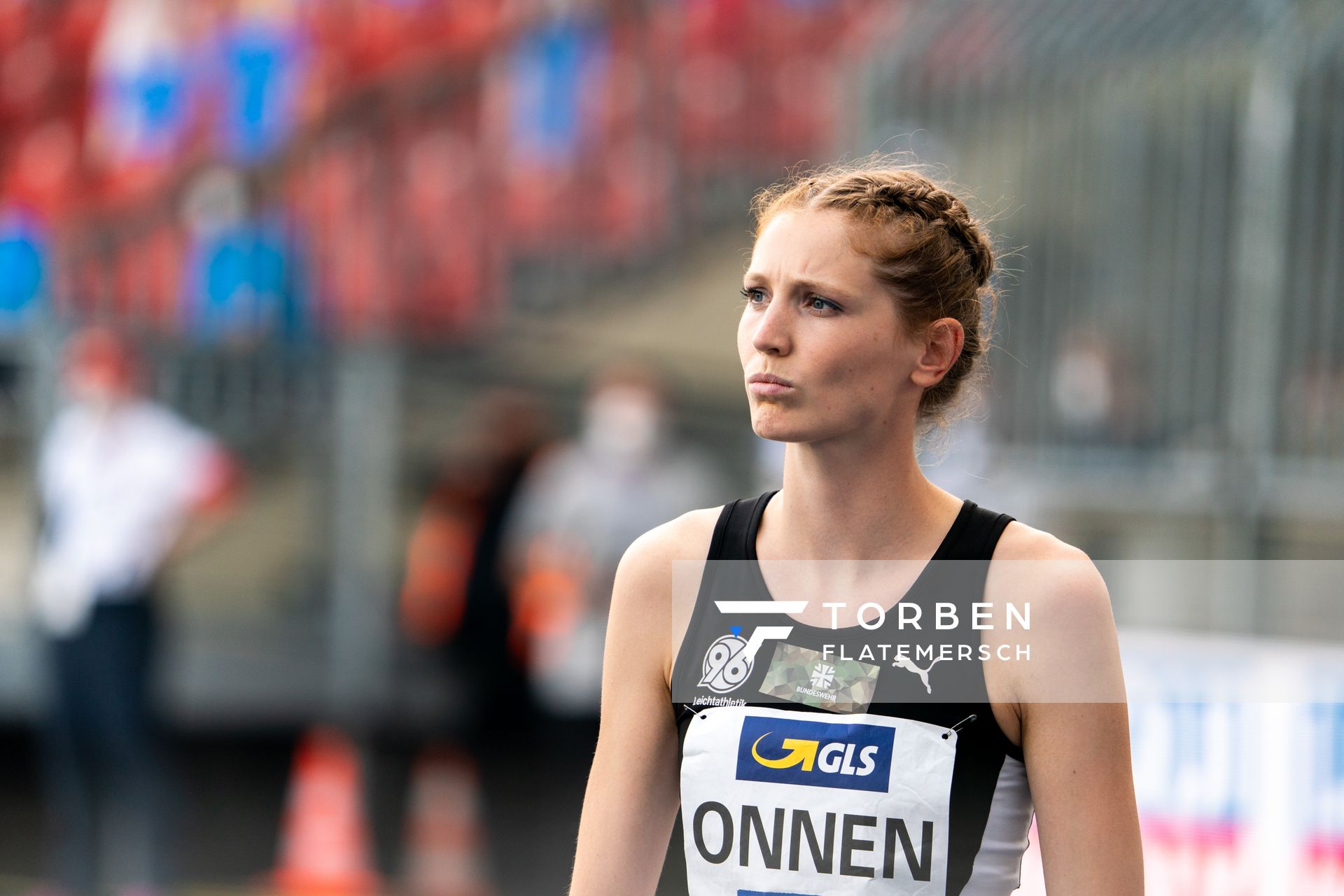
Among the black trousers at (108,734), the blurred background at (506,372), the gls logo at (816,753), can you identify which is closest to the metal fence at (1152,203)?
the blurred background at (506,372)

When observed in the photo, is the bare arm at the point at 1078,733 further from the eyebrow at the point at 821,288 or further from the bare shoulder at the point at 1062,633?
the eyebrow at the point at 821,288

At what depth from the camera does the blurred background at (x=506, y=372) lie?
231 inches

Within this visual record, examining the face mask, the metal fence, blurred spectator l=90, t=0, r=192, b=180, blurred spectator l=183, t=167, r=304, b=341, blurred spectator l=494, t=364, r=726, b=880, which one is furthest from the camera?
blurred spectator l=90, t=0, r=192, b=180

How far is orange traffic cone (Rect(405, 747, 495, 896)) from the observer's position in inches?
242

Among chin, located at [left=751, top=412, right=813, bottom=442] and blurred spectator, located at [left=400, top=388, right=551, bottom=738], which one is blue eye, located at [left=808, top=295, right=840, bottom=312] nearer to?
chin, located at [left=751, top=412, right=813, bottom=442]

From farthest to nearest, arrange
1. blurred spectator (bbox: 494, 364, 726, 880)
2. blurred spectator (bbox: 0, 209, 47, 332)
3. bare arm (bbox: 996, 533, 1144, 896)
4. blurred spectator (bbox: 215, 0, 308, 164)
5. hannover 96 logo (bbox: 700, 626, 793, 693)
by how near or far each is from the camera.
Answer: blurred spectator (bbox: 215, 0, 308, 164) → blurred spectator (bbox: 0, 209, 47, 332) → blurred spectator (bbox: 494, 364, 726, 880) → hannover 96 logo (bbox: 700, 626, 793, 693) → bare arm (bbox: 996, 533, 1144, 896)

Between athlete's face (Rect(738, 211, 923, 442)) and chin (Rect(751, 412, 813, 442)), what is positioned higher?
athlete's face (Rect(738, 211, 923, 442))

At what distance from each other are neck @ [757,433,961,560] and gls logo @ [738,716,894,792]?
7.9 inches

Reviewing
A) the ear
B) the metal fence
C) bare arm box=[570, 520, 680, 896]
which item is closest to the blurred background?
the metal fence

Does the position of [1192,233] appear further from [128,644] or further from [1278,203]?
[128,644]

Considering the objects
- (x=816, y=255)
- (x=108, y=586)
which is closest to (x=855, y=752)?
(x=816, y=255)

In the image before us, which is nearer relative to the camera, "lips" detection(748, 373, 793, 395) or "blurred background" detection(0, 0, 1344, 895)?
"lips" detection(748, 373, 793, 395)

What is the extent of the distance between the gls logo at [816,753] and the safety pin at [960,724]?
2.2 inches

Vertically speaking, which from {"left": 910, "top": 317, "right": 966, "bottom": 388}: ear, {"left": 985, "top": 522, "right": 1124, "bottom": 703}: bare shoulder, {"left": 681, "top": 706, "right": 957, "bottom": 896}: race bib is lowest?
{"left": 681, "top": 706, "right": 957, "bottom": 896}: race bib
